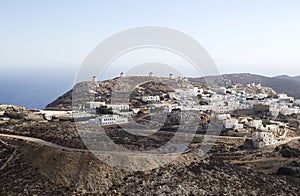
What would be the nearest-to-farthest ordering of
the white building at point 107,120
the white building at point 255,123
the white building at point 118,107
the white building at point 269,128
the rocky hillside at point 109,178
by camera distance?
1. the rocky hillside at point 109,178
2. the white building at point 107,120
3. the white building at point 269,128
4. the white building at point 255,123
5. the white building at point 118,107

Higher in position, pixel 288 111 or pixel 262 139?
pixel 288 111

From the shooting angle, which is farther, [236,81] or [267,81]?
[267,81]

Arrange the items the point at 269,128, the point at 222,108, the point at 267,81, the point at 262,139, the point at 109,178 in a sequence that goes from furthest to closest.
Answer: the point at 267,81
the point at 222,108
the point at 269,128
the point at 262,139
the point at 109,178

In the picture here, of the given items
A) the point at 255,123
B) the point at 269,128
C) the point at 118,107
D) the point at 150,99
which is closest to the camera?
the point at 269,128

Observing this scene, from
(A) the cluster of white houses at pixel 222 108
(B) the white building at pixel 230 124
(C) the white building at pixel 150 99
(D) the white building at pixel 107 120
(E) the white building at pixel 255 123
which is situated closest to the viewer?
(D) the white building at pixel 107 120

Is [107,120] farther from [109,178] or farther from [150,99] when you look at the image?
[109,178]

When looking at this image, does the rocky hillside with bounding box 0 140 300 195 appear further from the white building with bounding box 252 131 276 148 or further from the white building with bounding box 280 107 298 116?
the white building with bounding box 280 107 298 116


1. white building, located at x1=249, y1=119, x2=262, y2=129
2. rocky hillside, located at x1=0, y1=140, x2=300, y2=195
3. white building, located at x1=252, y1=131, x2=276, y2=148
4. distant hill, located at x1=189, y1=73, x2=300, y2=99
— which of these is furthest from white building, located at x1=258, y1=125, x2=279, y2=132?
distant hill, located at x1=189, y1=73, x2=300, y2=99

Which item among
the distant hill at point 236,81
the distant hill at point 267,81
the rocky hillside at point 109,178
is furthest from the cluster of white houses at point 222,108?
the distant hill at point 267,81

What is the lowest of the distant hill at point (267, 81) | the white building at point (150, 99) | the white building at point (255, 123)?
the white building at point (255, 123)

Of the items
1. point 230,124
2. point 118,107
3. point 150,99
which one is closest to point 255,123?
point 230,124

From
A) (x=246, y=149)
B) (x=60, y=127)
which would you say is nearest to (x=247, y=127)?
(x=246, y=149)

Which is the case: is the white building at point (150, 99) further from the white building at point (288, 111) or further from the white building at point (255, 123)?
the white building at point (288, 111)
